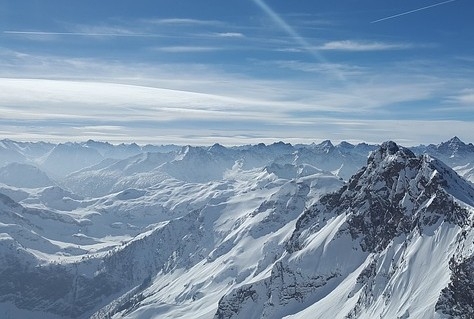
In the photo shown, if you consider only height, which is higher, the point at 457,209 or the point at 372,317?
the point at 457,209

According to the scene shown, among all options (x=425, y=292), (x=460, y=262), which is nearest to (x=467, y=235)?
(x=460, y=262)

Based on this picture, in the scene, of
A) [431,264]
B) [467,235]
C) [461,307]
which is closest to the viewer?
[461,307]

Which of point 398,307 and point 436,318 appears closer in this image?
point 436,318

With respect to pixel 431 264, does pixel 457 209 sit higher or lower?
higher

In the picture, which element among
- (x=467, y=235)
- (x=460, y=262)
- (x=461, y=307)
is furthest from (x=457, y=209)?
(x=461, y=307)

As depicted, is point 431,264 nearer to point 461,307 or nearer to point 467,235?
point 467,235

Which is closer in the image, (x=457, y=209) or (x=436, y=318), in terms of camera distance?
(x=436, y=318)

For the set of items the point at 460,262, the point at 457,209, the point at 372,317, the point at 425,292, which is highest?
the point at 457,209

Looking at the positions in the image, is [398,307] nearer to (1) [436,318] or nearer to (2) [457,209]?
(1) [436,318]

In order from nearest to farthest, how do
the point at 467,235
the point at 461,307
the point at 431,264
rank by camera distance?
the point at 461,307 < the point at 467,235 < the point at 431,264
